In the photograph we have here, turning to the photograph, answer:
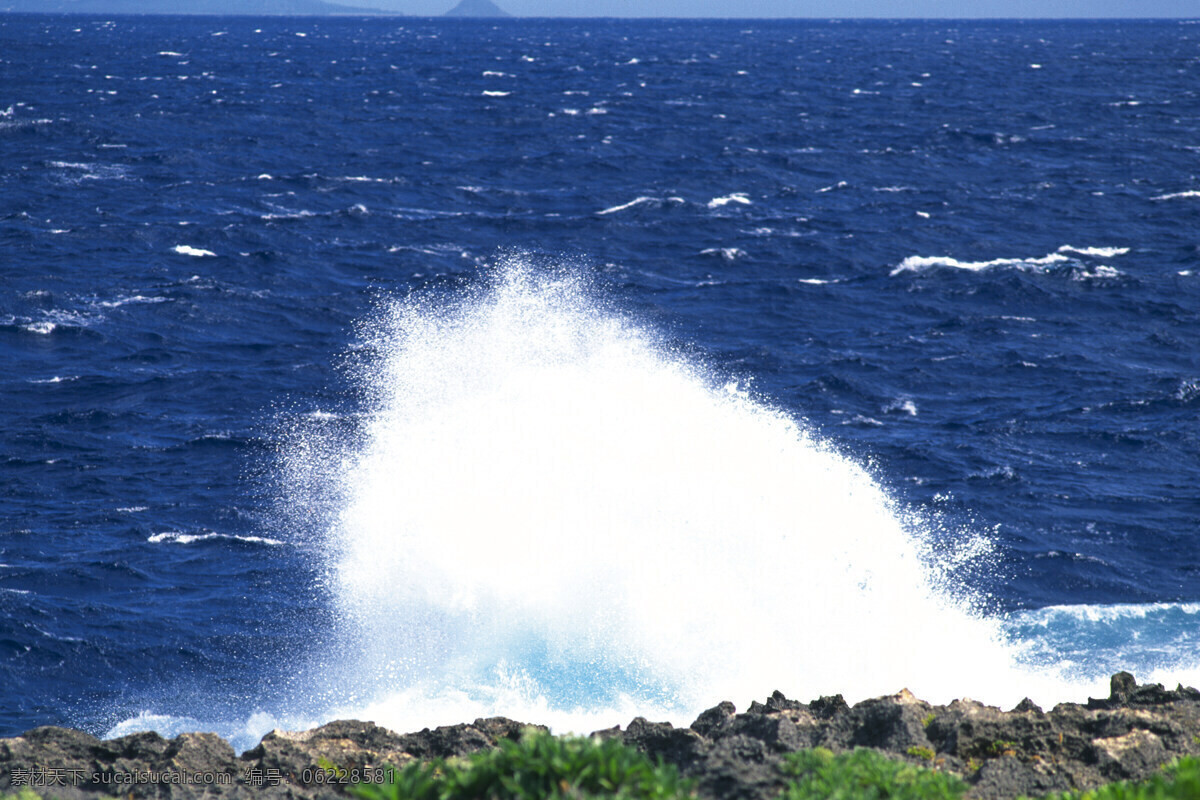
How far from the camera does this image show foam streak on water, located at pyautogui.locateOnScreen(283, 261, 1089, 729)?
27344 mm

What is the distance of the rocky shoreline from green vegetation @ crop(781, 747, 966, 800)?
1.39 m

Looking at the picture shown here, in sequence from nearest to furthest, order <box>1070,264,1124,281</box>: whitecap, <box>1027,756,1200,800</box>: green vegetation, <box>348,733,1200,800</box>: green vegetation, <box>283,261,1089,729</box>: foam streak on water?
<box>1027,756,1200,800</box>: green vegetation → <box>348,733,1200,800</box>: green vegetation → <box>283,261,1089,729</box>: foam streak on water → <box>1070,264,1124,281</box>: whitecap

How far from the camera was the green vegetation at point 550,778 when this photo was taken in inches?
455

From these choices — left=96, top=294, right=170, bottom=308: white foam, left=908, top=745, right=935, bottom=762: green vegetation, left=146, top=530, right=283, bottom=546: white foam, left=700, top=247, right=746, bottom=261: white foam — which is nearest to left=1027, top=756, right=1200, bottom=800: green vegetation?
left=908, top=745, right=935, bottom=762: green vegetation

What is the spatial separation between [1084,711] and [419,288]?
42.2 meters

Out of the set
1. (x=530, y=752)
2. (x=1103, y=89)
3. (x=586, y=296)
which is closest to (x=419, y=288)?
(x=586, y=296)

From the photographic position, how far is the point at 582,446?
35.8 meters

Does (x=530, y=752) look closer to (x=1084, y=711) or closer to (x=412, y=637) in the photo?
(x=1084, y=711)

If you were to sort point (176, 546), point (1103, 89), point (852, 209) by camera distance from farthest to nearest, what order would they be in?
point (1103, 89) < point (852, 209) < point (176, 546)

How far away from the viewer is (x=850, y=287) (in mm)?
56625

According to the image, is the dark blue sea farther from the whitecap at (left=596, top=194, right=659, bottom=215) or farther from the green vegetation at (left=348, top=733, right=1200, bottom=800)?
the green vegetation at (left=348, top=733, right=1200, bottom=800)

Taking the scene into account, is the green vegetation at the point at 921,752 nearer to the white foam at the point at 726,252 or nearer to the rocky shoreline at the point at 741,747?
the rocky shoreline at the point at 741,747

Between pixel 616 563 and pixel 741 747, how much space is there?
15.1 m

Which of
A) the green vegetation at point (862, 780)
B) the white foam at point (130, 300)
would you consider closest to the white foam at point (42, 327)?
the white foam at point (130, 300)
